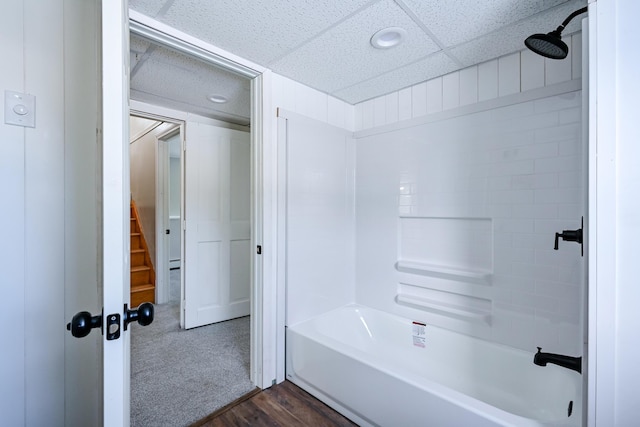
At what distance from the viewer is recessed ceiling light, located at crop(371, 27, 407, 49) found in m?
1.52

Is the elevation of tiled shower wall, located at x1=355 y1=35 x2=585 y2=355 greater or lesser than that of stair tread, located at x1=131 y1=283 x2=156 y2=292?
greater

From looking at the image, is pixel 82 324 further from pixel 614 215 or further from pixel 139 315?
pixel 614 215

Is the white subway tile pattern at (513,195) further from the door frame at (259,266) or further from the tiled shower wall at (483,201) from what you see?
the door frame at (259,266)

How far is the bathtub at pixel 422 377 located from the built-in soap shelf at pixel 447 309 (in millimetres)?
130

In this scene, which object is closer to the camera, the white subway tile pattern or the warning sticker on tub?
the white subway tile pattern

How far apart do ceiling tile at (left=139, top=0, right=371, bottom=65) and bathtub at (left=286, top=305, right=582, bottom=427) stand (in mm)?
1839

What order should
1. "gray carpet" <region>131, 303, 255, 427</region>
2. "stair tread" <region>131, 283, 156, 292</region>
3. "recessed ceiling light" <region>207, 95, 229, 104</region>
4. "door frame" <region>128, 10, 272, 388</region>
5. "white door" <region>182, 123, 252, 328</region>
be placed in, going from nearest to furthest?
1. "gray carpet" <region>131, 303, 255, 427</region>
2. "door frame" <region>128, 10, 272, 388</region>
3. "recessed ceiling light" <region>207, 95, 229, 104</region>
4. "white door" <region>182, 123, 252, 328</region>
5. "stair tread" <region>131, 283, 156, 292</region>

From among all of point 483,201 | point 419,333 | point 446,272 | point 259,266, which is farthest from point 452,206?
point 259,266

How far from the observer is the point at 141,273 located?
368 cm

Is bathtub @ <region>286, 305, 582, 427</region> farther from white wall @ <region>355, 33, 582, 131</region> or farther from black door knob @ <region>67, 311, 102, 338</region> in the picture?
white wall @ <region>355, 33, 582, 131</region>

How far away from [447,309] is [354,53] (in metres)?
1.83

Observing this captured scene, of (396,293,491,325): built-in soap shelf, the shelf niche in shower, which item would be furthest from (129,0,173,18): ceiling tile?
(396,293,491,325): built-in soap shelf

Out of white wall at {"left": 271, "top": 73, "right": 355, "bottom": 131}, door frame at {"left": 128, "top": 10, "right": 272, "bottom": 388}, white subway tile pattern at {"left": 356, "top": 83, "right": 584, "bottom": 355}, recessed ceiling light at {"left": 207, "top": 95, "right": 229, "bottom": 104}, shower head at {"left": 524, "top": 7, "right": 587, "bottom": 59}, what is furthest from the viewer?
recessed ceiling light at {"left": 207, "top": 95, "right": 229, "bottom": 104}

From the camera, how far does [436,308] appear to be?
2076mm
